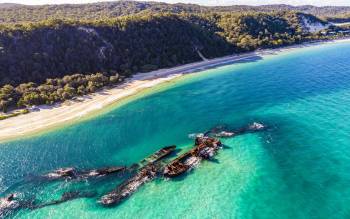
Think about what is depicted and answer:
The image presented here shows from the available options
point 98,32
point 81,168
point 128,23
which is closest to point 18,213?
point 81,168

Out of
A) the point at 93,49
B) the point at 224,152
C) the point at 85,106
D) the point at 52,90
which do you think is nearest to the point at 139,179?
the point at 224,152

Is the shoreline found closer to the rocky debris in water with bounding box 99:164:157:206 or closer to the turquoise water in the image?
the turquoise water

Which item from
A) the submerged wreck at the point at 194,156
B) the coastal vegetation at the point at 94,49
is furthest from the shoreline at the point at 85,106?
the submerged wreck at the point at 194,156

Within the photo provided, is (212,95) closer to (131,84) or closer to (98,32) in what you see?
(131,84)

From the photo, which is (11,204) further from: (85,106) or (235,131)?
(85,106)

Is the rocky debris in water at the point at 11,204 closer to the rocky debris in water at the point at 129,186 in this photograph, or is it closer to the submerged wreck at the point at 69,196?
the submerged wreck at the point at 69,196

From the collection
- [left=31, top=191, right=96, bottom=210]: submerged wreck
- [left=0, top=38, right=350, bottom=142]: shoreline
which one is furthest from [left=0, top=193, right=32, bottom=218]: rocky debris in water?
[left=0, top=38, right=350, bottom=142]: shoreline

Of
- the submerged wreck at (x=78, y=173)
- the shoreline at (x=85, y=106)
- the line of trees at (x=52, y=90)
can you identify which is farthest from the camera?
the line of trees at (x=52, y=90)
